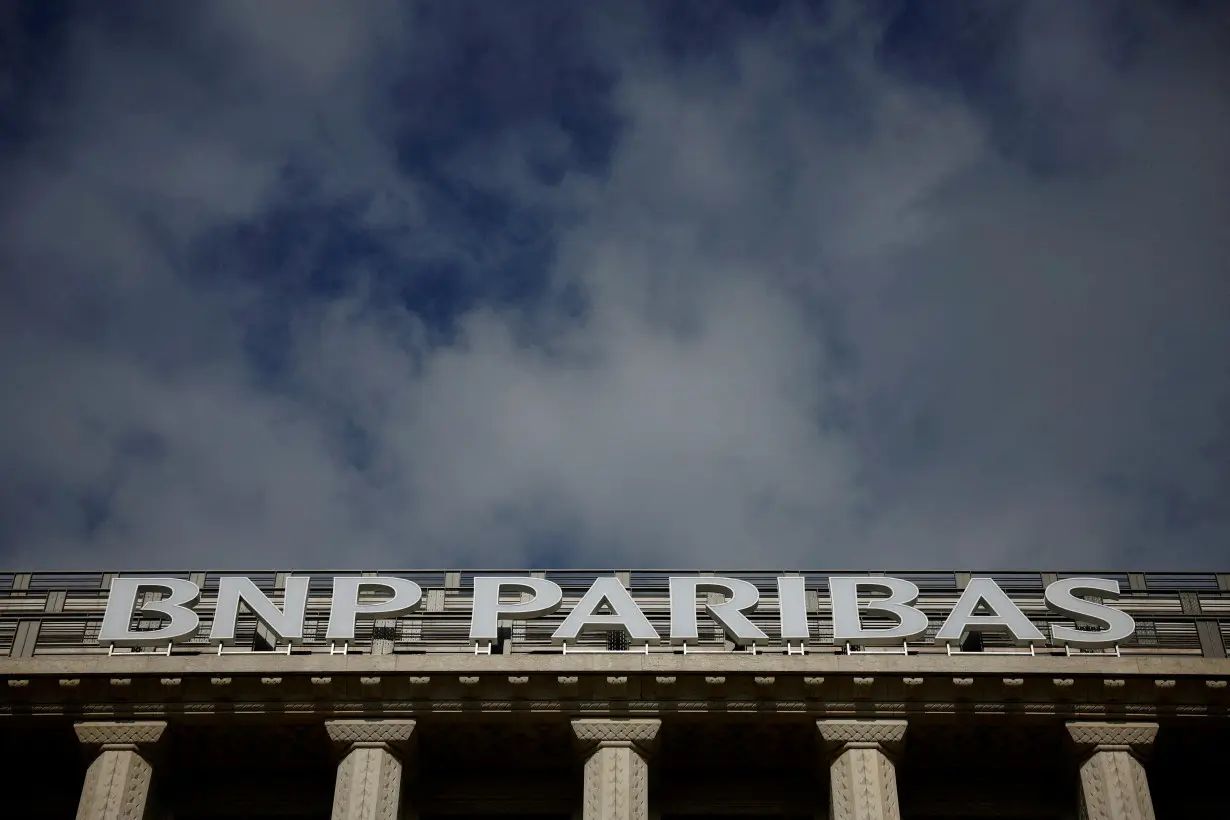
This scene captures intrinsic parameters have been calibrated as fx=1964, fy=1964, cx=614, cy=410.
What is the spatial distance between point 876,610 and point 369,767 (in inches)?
535

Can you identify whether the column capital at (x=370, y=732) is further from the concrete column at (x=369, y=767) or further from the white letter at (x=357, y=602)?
the white letter at (x=357, y=602)

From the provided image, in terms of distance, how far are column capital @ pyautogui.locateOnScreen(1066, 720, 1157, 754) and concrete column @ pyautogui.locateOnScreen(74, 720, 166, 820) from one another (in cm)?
2266

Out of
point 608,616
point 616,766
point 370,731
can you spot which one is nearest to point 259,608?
point 370,731

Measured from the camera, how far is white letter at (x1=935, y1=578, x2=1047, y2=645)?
50125 mm

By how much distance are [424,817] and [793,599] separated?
11.1 m

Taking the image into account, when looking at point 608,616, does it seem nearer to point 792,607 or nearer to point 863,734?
point 792,607

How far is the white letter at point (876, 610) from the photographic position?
50.3m

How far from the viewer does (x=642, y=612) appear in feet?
171

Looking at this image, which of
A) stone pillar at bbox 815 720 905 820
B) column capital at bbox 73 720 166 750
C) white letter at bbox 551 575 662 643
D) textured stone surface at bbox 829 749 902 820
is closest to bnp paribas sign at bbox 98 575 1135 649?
white letter at bbox 551 575 662 643

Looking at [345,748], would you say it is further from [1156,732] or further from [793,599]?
[1156,732]

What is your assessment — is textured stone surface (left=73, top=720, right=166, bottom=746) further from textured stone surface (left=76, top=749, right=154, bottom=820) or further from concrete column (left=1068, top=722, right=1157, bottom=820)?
concrete column (left=1068, top=722, right=1157, bottom=820)

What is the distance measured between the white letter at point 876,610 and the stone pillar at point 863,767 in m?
2.69

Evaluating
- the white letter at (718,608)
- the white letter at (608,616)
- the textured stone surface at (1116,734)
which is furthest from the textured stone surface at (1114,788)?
the white letter at (608,616)

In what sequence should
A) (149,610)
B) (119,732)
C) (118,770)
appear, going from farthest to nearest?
(149,610)
(119,732)
(118,770)
